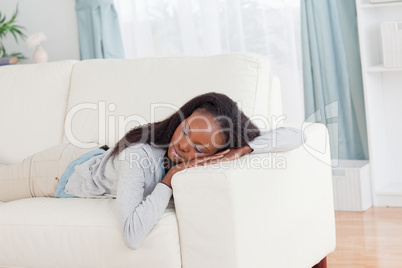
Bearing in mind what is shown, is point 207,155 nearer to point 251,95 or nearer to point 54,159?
point 251,95

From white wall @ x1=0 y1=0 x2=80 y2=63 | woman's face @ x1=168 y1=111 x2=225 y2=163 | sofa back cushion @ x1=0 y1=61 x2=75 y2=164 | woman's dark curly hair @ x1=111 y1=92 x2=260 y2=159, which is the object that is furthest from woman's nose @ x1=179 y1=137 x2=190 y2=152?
white wall @ x1=0 y1=0 x2=80 y2=63

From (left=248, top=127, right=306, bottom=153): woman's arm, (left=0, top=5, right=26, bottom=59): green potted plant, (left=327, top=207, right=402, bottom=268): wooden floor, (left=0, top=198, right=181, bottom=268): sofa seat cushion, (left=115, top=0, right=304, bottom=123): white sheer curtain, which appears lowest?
(left=327, top=207, right=402, bottom=268): wooden floor

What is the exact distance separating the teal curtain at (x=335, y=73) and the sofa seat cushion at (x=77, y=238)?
1628 millimetres

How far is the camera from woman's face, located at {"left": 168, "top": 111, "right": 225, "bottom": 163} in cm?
189

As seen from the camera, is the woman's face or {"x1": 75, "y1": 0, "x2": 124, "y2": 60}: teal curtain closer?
the woman's face

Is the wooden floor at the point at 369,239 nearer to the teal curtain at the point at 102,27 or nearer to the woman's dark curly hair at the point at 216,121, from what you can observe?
the woman's dark curly hair at the point at 216,121

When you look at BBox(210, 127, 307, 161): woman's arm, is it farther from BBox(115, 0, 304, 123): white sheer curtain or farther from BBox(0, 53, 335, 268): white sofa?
BBox(115, 0, 304, 123): white sheer curtain

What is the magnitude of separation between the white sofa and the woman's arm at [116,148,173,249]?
0.13ft

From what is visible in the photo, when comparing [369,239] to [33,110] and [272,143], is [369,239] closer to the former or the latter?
[272,143]

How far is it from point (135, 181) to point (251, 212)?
1.21 feet

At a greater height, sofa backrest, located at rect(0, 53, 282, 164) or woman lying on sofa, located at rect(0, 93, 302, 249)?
sofa backrest, located at rect(0, 53, 282, 164)

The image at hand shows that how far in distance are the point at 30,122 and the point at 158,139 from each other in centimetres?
99

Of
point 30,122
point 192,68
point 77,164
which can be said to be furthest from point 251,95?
point 30,122

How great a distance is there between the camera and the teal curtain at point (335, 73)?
3.29 m
